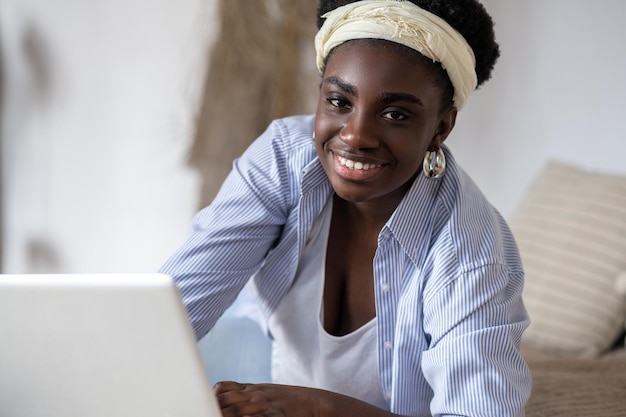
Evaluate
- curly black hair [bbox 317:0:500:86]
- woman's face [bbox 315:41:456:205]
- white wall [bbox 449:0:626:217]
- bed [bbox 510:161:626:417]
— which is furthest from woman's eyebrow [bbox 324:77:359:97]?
white wall [bbox 449:0:626:217]

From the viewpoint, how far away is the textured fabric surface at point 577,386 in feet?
4.75

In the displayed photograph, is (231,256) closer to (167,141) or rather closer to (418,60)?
(418,60)

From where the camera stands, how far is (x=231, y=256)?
4.43 ft

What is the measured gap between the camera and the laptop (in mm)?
725

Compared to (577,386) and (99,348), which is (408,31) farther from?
(577,386)

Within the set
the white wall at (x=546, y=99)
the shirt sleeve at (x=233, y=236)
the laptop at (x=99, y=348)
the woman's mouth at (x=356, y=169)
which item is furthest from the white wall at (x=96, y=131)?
the laptop at (x=99, y=348)

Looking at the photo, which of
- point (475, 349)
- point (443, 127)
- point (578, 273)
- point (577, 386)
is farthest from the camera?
point (578, 273)

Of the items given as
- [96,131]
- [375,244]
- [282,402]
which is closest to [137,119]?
[96,131]

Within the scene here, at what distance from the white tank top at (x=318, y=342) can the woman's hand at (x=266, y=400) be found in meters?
0.26

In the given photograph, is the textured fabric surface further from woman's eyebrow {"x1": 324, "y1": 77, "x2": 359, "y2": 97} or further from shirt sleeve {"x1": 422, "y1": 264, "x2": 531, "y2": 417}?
woman's eyebrow {"x1": 324, "y1": 77, "x2": 359, "y2": 97}

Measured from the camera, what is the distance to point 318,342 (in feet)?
4.63

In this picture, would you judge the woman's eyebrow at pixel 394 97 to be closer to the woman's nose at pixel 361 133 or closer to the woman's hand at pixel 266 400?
the woman's nose at pixel 361 133

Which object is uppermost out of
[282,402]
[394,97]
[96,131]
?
[394,97]

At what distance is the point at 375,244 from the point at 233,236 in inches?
9.0
